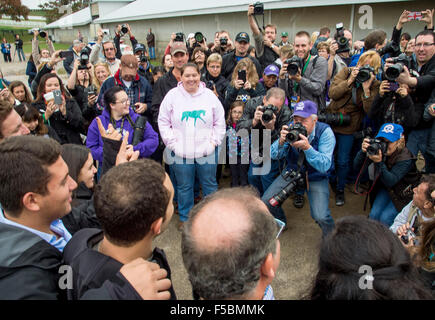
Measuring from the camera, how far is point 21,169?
1380 mm

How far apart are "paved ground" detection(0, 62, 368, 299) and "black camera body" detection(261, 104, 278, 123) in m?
1.28

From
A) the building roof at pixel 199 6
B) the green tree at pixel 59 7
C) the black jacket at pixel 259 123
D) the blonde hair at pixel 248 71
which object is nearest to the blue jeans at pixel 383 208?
the black jacket at pixel 259 123

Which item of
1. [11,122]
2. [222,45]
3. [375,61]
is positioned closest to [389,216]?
[375,61]

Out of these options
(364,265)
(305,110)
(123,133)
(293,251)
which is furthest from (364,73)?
(364,265)

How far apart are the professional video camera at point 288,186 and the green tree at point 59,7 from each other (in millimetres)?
63469

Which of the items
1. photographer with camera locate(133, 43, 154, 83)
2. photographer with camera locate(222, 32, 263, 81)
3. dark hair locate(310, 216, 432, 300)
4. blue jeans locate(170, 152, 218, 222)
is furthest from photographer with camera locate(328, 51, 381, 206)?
photographer with camera locate(133, 43, 154, 83)

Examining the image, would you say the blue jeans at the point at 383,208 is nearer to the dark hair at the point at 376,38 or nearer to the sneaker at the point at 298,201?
the sneaker at the point at 298,201

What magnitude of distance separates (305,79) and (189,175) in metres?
1.86

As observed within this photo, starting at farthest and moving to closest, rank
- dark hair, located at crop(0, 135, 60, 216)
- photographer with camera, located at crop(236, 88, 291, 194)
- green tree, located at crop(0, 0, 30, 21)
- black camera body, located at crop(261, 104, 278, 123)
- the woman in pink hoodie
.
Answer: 1. green tree, located at crop(0, 0, 30, 21)
2. the woman in pink hoodie
3. photographer with camera, located at crop(236, 88, 291, 194)
4. black camera body, located at crop(261, 104, 278, 123)
5. dark hair, located at crop(0, 135, 60, 216)

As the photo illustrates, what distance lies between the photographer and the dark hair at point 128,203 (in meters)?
1.30

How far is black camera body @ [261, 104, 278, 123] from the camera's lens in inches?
124

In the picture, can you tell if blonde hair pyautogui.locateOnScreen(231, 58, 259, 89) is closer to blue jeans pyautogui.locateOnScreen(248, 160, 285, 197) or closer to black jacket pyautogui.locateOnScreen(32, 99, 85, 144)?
blue jeans pyautogui.locateOnScreen(248, 160, 285, 197)

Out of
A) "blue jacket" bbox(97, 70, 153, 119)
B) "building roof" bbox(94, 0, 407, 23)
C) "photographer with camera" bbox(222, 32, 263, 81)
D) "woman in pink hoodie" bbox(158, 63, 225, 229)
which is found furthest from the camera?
"building roof" bbox(94, 0, 407, 23)

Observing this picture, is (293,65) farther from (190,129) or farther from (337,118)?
(190,129)
